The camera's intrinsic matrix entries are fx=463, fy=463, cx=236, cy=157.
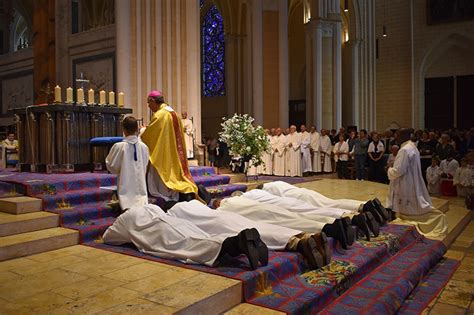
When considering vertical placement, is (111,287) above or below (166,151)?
below

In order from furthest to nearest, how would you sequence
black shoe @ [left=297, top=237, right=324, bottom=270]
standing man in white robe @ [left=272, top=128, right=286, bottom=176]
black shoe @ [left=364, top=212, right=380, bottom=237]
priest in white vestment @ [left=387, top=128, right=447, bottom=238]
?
standing man in white robe @ [left=272, top=128, right=286, bottom=176]
priest in white vestment @ [left=387, top=128, right=447, bottom=238]
black shoe @ [left=364, top=212, right=380, bottom=237]
black shoe @ [left=297, top=237, right=324, bottom=270]

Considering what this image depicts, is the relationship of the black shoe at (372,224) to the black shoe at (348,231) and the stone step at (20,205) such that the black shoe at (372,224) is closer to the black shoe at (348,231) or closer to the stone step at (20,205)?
the black shoe at (348,231)

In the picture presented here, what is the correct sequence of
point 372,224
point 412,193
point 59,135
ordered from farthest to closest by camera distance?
point 59,135 → point 412,193 → point 372,224

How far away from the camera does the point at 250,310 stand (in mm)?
3355

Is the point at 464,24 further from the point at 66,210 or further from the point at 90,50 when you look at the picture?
the point at 66,210

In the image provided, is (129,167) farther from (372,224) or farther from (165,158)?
(372,224)

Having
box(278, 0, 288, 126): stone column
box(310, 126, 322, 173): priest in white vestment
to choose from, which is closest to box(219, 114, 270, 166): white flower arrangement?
box(310, 126, 322, 173): priest in white vestment

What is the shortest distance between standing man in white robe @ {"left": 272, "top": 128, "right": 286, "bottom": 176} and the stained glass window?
881 centimetres

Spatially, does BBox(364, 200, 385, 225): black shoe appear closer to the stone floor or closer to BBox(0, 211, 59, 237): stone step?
the stone floor

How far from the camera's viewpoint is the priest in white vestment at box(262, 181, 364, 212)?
5.96 m

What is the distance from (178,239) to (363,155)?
876cm

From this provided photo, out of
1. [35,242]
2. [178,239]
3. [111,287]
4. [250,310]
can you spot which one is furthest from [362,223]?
[35,242]

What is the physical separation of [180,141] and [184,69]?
13.4ft

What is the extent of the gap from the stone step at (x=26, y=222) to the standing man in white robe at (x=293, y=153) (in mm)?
8709
